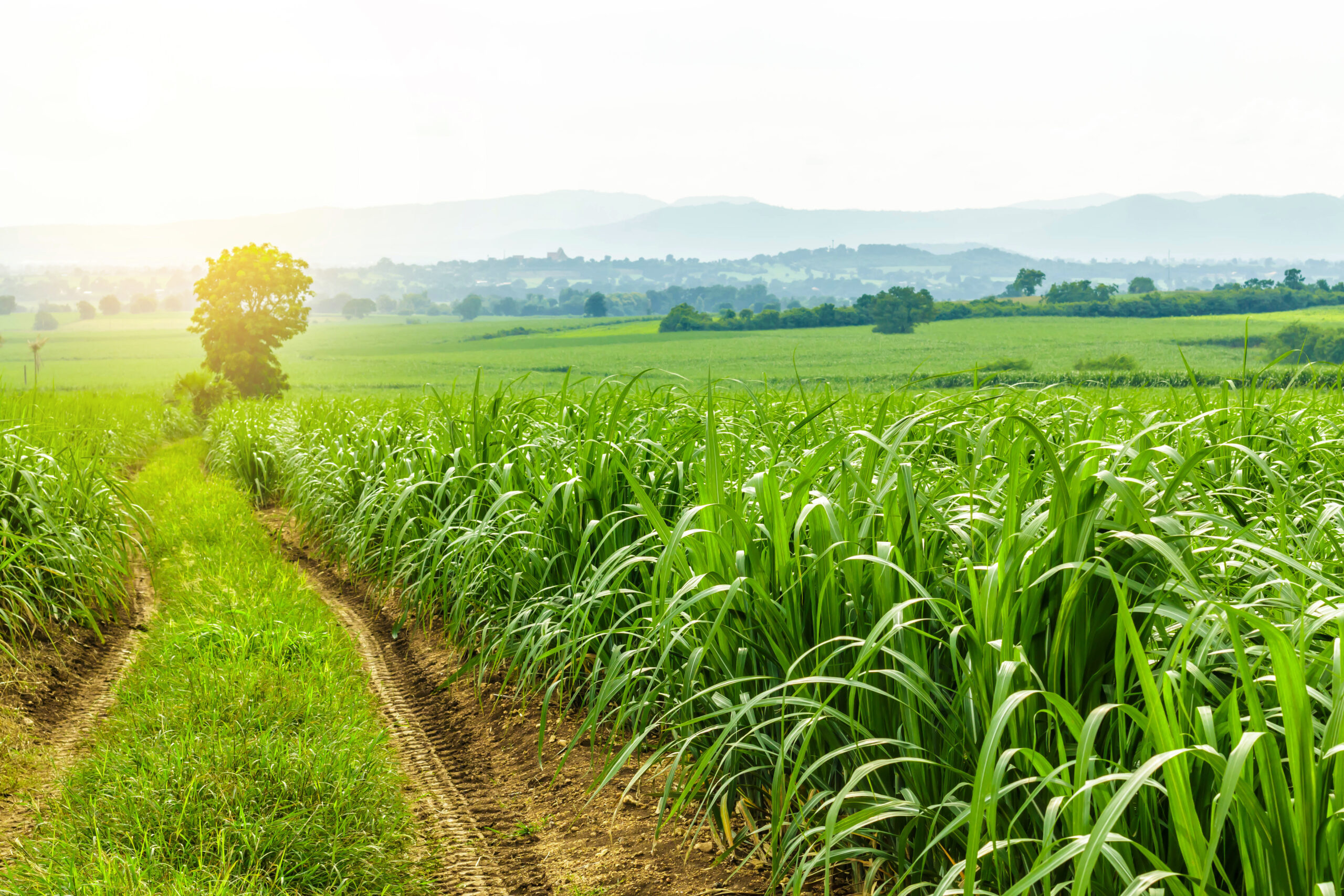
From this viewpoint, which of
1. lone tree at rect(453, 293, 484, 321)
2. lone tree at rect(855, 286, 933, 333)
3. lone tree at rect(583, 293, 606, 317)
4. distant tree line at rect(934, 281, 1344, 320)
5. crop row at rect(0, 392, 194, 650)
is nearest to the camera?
crop row at rect(0, 392, 194, 650)

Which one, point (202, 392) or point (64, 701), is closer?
point (64, 701)

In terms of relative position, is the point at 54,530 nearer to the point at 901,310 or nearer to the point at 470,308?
the point at 901,310

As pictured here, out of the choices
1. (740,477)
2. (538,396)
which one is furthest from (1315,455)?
(538,396)

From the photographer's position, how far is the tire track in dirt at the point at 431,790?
2781 millimetres

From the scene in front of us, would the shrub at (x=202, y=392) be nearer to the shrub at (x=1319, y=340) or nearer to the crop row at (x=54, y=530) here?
the crop row at (x=54, y=530)

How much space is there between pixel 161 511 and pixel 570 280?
193112 millimetres

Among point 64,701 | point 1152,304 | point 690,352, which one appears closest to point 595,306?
point 690,352

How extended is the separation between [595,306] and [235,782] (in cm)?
11665

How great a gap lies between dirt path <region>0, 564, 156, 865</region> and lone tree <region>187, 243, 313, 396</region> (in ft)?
89.5

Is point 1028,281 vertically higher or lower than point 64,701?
higher

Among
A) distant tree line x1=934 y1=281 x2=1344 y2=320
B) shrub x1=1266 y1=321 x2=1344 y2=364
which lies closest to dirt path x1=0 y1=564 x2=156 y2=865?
shrub x1=1266 y1=321 x2=1344 y2=364

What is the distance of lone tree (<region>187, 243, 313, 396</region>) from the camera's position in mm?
30266

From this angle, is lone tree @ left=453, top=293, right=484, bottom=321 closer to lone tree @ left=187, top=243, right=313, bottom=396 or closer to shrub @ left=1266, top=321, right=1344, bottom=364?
lone tree @ left=187, top=243, right=313, bottom=396

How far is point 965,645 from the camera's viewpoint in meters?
2.36
